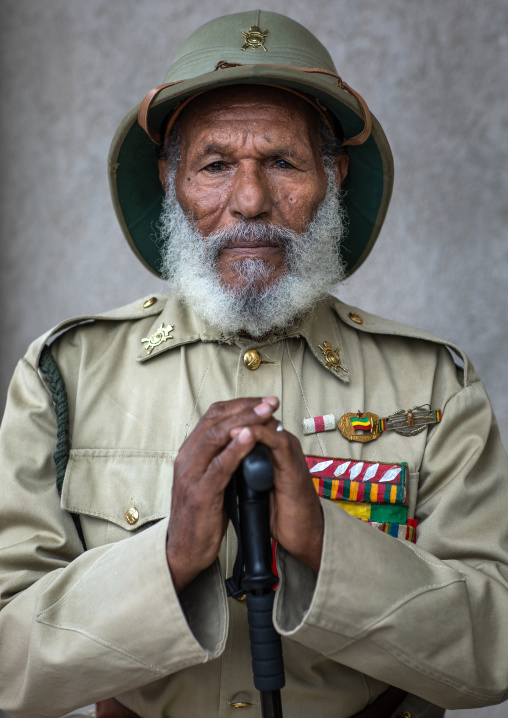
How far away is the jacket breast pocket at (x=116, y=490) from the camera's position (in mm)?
2025

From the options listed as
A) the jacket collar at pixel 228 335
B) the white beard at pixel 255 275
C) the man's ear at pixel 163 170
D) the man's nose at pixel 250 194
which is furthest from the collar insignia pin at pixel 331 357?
the man's ear at pixel 163 170

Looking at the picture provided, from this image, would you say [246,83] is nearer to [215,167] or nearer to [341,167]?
[215,167]

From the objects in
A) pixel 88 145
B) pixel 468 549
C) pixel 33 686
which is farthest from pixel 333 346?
pixel 88 145

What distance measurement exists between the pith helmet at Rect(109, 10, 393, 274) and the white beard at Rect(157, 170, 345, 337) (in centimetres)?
19

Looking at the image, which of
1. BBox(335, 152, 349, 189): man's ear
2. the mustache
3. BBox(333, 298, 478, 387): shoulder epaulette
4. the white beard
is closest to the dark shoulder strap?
the white beard

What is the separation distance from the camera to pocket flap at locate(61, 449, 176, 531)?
203cm

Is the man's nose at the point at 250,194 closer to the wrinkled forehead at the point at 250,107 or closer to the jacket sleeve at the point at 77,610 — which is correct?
the wrinkled forehead at the point at 250,107

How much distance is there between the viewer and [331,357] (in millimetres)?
2262

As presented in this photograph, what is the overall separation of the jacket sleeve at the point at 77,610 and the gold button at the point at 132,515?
134 mm

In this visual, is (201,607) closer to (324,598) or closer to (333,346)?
(324,598)

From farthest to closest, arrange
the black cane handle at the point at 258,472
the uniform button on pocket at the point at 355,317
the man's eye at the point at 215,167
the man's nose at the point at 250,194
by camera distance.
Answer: the uniform button on pocket at the point at 355,317 < the man's eye at the point at 215,167 < the man's nose at the point at 250,194 < the black cane handle at the point at 258,472

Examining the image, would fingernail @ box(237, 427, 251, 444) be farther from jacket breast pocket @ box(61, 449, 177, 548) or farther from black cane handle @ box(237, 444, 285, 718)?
jacket breast pocket @ box(61, 449, 177, 548)

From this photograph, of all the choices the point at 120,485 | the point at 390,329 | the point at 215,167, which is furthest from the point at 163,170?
the point at 120,485

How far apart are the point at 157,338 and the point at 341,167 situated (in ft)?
2.32
